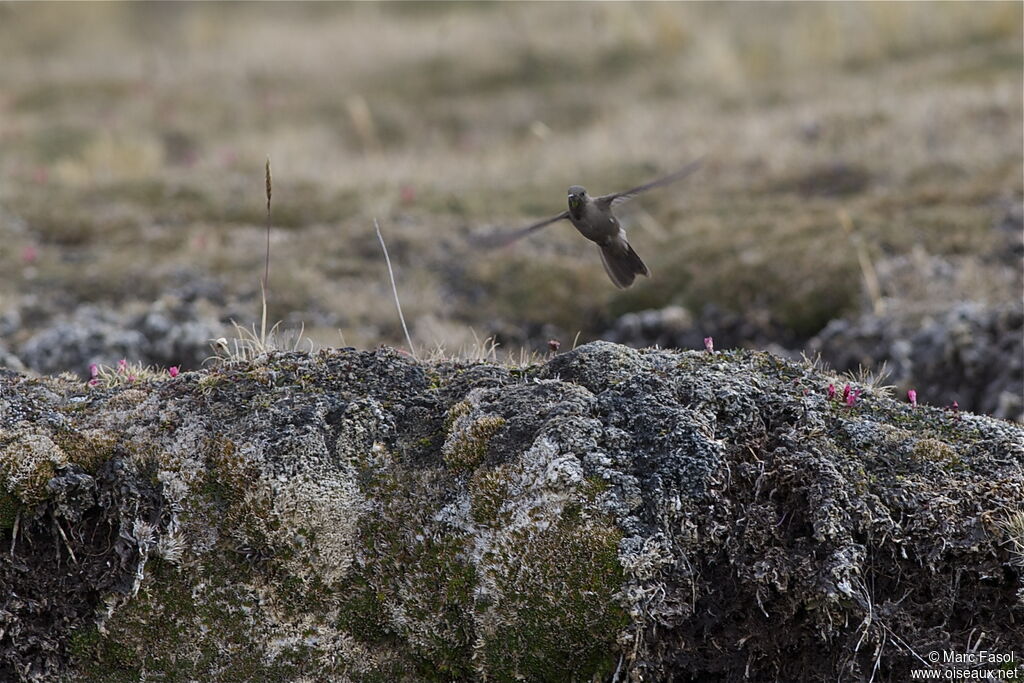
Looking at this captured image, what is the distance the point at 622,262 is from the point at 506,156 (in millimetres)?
11372

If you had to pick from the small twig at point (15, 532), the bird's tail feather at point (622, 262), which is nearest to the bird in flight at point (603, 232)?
the bird's tail feather at point (622, 262)

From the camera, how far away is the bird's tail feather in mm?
5902

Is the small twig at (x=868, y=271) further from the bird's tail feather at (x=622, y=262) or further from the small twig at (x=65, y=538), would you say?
the small twig at (x=65, y=538)

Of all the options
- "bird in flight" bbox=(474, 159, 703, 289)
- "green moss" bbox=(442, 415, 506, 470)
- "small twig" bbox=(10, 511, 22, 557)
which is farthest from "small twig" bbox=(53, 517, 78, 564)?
"bird in flight" bbox=(474, 159, 703, 289)

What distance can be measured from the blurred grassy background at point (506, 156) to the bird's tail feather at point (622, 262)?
9.33ft

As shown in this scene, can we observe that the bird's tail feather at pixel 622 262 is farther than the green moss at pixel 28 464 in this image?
Yes

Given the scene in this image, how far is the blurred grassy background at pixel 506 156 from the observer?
10.5 meters

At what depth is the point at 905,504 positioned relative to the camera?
376cm

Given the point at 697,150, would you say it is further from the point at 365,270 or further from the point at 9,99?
the point at 9,99

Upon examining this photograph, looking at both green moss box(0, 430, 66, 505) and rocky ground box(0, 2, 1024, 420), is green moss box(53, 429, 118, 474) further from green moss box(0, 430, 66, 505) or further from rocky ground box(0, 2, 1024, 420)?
rocky ground box(0, 2, 1024, 420)

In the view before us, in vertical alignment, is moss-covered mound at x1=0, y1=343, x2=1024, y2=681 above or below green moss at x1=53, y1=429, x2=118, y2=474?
below

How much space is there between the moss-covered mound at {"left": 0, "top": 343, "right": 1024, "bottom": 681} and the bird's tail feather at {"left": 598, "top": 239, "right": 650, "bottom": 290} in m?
1.78

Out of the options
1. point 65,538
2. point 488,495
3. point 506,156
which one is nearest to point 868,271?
point 488,495

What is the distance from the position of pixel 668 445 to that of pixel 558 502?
1.65ft
